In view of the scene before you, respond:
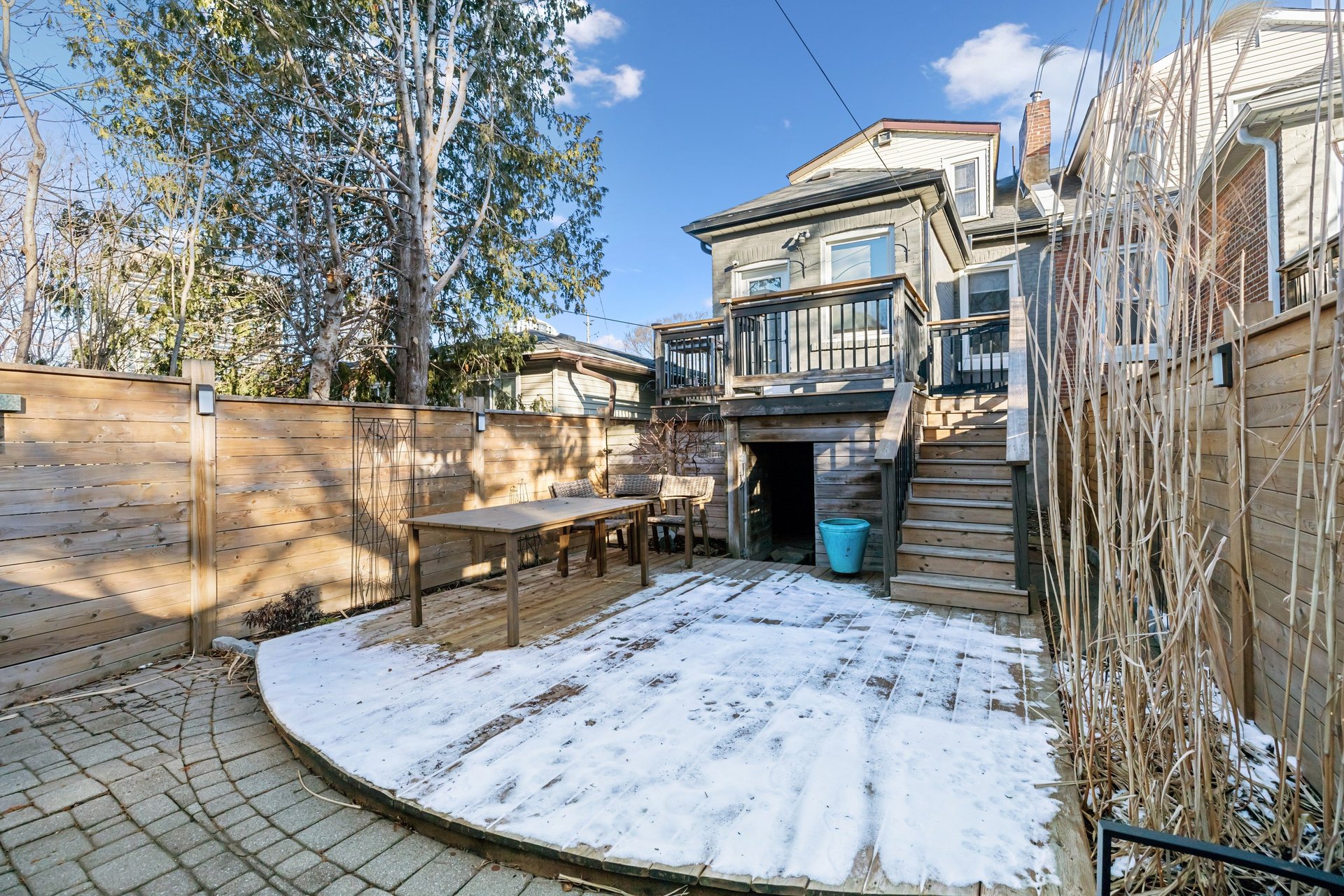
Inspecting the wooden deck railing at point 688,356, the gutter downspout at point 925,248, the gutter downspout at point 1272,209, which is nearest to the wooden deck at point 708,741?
the wooden deck railing at point 688,356

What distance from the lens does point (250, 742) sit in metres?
2.53

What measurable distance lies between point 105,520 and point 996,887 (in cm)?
428

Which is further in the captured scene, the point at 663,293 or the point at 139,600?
the point at 663,293

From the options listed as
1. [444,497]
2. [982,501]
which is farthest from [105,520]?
[982,501]

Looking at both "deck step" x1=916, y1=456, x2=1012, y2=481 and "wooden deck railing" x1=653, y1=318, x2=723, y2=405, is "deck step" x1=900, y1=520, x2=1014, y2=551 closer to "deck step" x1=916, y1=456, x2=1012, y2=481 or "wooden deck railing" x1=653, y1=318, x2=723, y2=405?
"deck step" x1=916, y1=456, x2=1012, y2=481

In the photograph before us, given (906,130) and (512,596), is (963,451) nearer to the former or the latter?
(512,596)

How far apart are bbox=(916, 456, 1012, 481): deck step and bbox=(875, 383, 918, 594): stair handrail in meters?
0.12

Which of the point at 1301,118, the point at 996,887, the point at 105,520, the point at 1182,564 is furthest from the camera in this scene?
the point at 1301,118

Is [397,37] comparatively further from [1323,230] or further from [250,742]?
[1323,230]

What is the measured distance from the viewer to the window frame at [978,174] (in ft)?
30.7

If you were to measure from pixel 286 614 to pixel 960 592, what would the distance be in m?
4.58

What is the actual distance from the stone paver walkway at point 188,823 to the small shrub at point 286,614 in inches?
41.3

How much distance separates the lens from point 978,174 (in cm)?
946

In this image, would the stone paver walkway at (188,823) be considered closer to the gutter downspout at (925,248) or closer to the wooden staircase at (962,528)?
the wooden staircase at (962,528)
